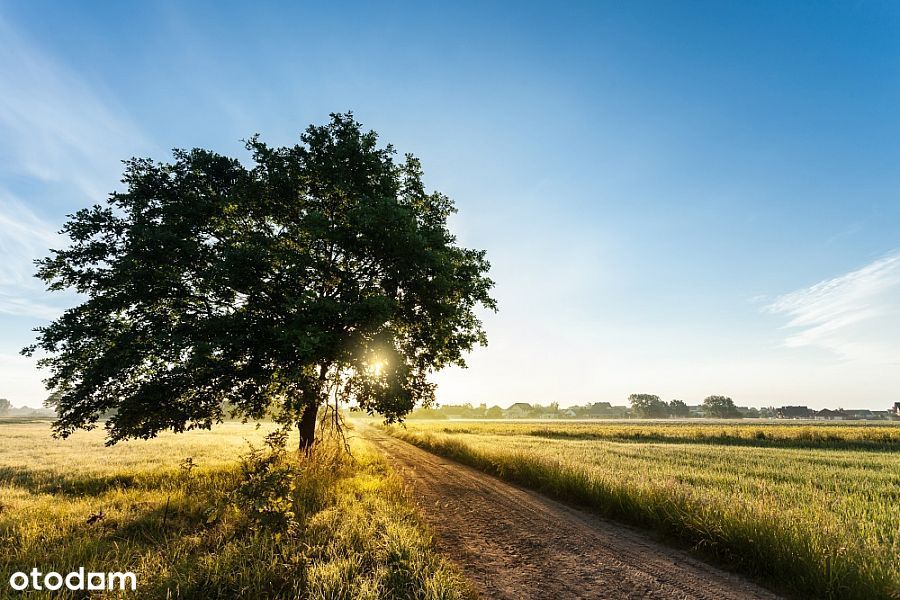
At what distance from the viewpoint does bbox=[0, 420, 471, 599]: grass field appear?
5332mm

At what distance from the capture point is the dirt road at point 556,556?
5.91 metres

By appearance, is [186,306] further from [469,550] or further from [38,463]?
[38,463]

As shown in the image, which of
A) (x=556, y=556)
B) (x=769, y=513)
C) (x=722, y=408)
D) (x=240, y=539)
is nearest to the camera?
(x=240, y=539)

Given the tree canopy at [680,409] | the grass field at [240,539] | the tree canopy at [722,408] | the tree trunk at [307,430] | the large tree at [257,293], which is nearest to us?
the grass field at [240,539]

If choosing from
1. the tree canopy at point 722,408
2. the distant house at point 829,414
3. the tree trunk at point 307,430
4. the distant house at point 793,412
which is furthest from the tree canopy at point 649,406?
the tree trunk at point 307,430

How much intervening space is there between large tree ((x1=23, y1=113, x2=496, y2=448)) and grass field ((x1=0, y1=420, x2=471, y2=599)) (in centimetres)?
259

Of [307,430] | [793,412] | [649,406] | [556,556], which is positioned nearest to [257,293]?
[307,430]

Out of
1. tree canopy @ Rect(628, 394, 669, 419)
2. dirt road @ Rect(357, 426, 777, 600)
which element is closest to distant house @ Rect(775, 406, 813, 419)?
tree canopy @ Rect(628, 394, 669, 419)

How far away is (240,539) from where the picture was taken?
6980mm

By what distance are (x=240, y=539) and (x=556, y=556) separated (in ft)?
A: 19.6

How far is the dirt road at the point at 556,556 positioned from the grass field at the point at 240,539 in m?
0.95

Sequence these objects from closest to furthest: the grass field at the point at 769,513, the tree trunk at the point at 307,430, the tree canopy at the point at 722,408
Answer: the grass field at the point at 769,513 < the tree trunk at the point at 307,430 < the tree canopy at the point at 722,408

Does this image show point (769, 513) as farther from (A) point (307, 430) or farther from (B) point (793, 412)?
(B) point (793, 412)

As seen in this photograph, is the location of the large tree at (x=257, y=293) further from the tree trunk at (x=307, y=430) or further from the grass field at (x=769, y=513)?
the grass field at (x=769, y=513)
